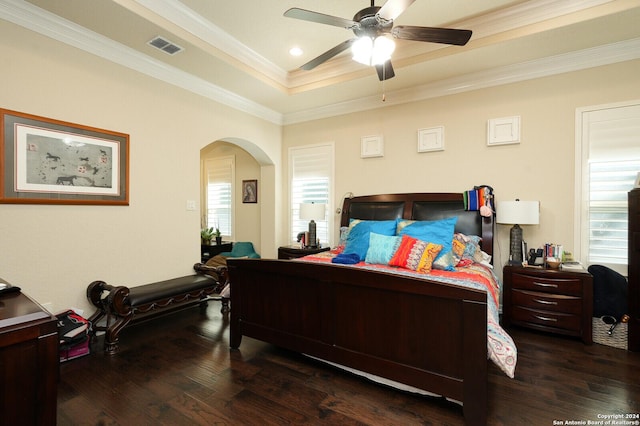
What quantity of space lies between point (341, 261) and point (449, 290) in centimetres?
147

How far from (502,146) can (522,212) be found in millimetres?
880

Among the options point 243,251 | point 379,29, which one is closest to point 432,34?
point 379,29

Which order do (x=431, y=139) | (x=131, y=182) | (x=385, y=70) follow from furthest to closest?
(x=431, y=139) → (x=131, y=182) → (x=385, y=70)

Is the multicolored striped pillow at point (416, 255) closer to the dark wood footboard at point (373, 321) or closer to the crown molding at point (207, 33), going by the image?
the dark wood footboard at point (373, 321)

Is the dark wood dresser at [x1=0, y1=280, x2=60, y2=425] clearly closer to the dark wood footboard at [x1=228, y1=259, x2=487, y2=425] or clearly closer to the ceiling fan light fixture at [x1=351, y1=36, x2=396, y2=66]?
the dark wood footboard at [x1=228, y1=259, x2=487, y2=425]

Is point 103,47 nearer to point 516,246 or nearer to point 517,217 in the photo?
point 517,217

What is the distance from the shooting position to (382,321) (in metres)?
1.93

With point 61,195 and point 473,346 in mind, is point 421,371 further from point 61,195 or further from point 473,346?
point 61,195

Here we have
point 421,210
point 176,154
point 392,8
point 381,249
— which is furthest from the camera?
point 421,210

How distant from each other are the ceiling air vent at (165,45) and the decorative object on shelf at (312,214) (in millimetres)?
2428

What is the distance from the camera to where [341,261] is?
120 inches

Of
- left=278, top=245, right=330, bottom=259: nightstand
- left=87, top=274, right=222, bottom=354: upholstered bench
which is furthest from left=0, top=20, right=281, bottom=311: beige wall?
left=278, top=245, right=330, bottom=259: nightstand

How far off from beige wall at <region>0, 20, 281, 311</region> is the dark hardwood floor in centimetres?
79

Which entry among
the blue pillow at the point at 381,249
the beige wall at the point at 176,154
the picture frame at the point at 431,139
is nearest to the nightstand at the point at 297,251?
the beige wall at the point at 176,154
